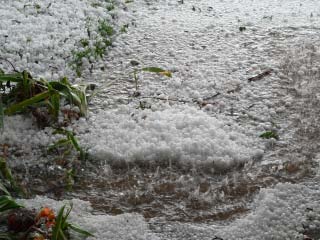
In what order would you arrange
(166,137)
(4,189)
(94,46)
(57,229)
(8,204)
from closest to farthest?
(57,229)
(8,204)
(4,189)
(166,137)
(94,46)

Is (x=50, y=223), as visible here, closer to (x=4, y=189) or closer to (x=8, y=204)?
(x=8, y=204)

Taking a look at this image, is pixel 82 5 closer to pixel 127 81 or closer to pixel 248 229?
pixel 127 81

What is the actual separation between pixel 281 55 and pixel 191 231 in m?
2.09

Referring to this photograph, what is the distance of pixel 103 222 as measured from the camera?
85.9 inches

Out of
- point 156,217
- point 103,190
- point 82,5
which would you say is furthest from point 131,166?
point 82,5

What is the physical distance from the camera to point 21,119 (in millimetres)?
2881

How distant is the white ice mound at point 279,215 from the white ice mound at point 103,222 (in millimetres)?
370

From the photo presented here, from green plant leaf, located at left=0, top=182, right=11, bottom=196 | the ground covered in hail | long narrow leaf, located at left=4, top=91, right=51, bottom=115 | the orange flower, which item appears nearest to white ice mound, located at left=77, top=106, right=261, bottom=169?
the ground covered in hail

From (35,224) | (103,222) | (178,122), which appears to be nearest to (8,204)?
(35,224)

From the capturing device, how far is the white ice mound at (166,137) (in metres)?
2.65

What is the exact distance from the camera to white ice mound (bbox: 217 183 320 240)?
83.4 inches

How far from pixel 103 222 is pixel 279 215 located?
0.80 metres

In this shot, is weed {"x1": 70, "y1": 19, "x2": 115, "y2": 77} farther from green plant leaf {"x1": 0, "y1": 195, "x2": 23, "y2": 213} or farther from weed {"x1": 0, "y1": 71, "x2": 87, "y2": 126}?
green plant leaf {"x1": 0, "y1": 195, "x2": 23, "y2": 213}

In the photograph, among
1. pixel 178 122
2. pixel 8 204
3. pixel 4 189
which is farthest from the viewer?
pixel 178 122
